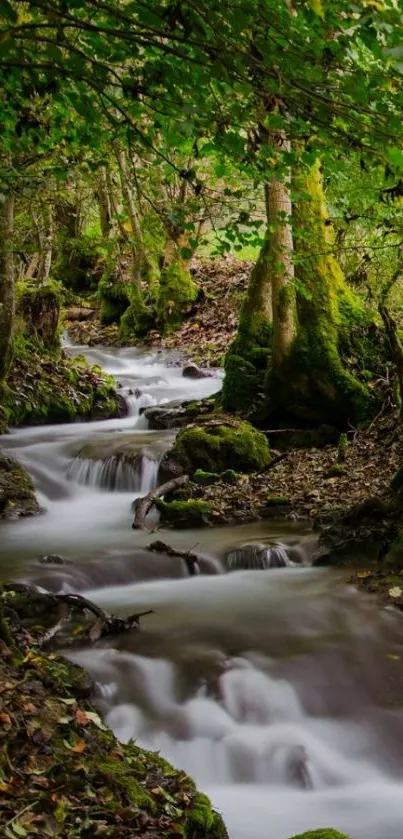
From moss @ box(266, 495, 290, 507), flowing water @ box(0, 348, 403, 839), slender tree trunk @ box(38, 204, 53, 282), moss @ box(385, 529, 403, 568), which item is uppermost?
slender tree trunk @ box(38, 204, 53, 282)

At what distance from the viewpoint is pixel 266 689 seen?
211 inches

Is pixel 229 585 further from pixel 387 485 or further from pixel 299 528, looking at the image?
pixel 387 485

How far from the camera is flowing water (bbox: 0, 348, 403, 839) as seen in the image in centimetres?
456

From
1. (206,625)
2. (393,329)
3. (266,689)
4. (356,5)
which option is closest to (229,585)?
(206,625)

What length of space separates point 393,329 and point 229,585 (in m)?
3.74

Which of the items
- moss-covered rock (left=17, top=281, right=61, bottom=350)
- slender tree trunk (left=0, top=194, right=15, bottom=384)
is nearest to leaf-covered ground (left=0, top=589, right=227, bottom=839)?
slender tree trunk (left=0, top=194, right=15, bottom=384)

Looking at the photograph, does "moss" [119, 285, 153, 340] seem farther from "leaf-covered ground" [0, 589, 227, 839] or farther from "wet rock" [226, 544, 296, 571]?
"leaf-covered ground" [0, 589, 227, 839]

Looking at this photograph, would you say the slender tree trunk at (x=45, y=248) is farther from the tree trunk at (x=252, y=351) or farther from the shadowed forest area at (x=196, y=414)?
the tree trunk at (x=252, y=351)

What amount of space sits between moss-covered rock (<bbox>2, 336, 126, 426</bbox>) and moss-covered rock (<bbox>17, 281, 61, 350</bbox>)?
0.35 m

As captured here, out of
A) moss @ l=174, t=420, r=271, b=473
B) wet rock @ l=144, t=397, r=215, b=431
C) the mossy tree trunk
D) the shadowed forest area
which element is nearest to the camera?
the shadowed forest area

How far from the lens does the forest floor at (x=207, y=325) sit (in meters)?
19.9

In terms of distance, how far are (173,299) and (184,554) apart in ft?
48.6

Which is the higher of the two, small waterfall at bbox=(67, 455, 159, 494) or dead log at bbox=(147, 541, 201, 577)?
small waterfall at bbox=(67, 455, 159, 494)

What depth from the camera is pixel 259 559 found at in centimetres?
785
